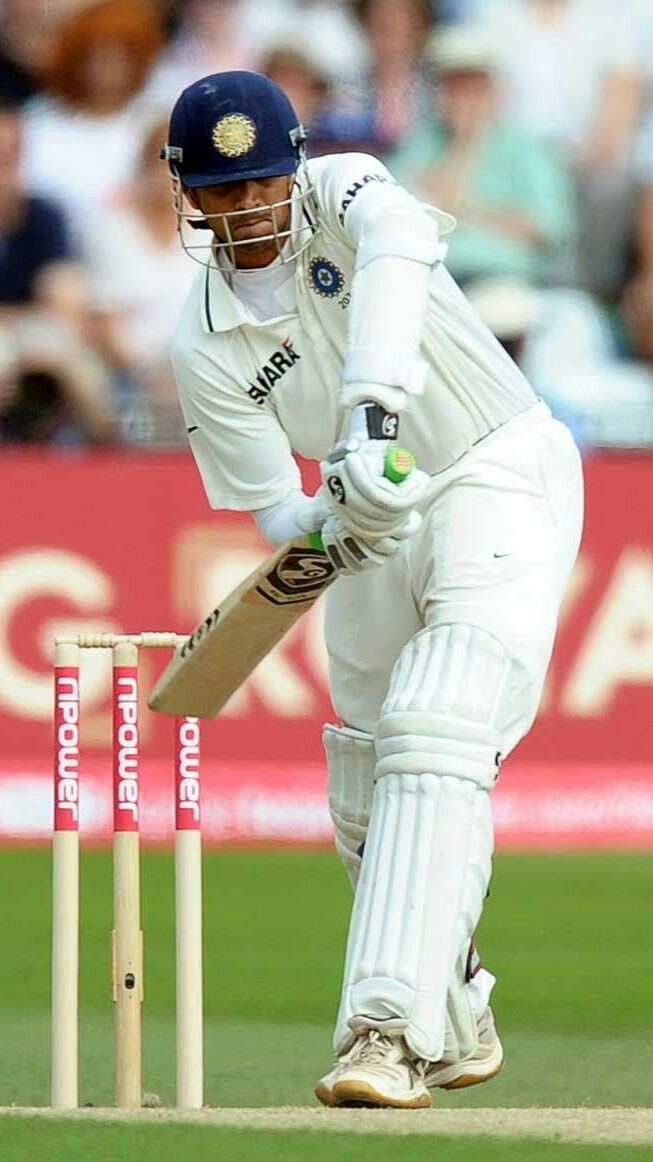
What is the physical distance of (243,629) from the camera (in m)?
3.89

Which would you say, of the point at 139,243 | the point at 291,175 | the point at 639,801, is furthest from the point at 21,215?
the point at 291,175

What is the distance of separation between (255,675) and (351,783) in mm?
4287

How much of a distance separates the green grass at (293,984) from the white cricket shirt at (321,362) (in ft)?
3.85

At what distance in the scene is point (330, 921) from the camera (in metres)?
7.01

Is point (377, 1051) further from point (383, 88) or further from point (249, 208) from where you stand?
point (383, 88)

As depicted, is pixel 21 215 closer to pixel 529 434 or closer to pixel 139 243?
pixel 139 243

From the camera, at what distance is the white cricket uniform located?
360cm

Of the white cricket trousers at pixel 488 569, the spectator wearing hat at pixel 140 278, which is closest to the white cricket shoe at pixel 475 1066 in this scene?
the white cricket trousers at pixel 488 569

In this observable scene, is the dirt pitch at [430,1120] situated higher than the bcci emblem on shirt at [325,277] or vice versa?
the bcci emblem on shirt at [325,277]

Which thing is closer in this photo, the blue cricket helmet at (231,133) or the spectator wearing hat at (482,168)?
the blue cricket helmet at (231,133)

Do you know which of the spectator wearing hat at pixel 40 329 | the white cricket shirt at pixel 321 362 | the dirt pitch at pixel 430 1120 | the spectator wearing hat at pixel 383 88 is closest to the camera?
the dirt pitch at pixel 430 1120

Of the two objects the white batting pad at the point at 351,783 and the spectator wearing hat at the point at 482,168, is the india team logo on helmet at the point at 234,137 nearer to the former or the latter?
the white batting pad at the point at 351,783

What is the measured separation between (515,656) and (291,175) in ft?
2.69

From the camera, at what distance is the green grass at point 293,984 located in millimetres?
4359
